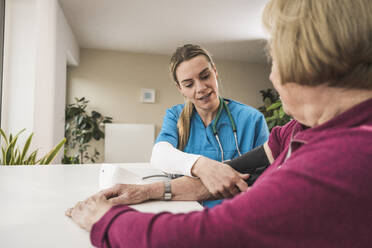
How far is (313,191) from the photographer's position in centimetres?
32

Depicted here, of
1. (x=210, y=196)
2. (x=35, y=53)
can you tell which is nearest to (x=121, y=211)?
(x=210, y=196)

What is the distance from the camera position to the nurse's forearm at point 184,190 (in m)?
0.81

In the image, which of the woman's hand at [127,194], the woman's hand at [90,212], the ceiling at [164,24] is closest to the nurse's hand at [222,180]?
the woman's hand at [127,194]

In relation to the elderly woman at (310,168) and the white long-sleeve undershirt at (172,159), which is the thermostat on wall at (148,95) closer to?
the white long-sleeve undershirt at (172,159)

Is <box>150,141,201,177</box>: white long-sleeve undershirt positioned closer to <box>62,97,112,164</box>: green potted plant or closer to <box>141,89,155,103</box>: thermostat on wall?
<box>62,97,112,164</box>: green potted plant

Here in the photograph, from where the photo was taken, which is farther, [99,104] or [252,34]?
[99,104]

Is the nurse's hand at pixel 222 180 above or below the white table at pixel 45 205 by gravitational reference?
above

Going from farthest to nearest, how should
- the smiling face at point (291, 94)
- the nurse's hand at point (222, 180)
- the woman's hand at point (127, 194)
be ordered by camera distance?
the nurse's hand at point (222, 180)
the woman's hand at point (127, 194)
the smiling face at point (291, 94)

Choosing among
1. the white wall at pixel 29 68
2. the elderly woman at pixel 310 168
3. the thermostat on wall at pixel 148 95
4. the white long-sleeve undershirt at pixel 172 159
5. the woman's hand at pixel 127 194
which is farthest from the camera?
the thermostat on wall at pixel 148 95

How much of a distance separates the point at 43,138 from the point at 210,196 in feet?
9.34

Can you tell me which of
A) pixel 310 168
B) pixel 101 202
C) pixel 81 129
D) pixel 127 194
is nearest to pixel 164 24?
pixel 81 129

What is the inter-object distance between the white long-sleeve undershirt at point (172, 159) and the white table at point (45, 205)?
0.16m

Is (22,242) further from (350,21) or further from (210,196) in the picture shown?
(350,21)

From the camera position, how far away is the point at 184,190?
2.78ft
